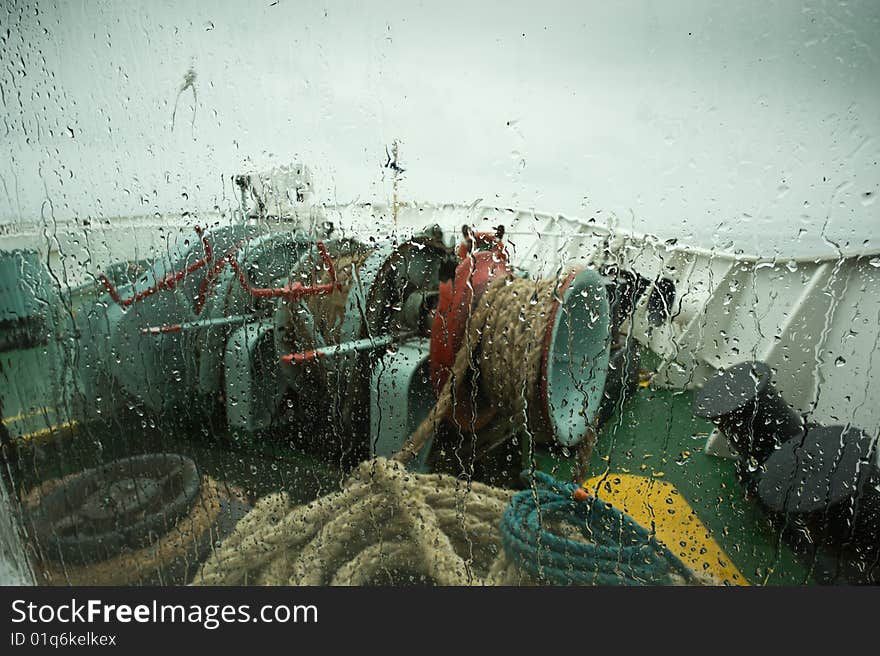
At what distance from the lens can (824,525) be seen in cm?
127

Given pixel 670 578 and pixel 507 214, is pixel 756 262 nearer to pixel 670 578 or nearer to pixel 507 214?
pixel 507 214

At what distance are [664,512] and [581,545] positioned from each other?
210 millimetres

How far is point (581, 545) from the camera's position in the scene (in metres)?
1.29

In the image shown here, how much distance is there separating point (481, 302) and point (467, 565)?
66cm

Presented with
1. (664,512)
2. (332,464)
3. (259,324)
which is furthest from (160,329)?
(664,512)

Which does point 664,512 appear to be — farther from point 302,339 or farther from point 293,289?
point 293,289

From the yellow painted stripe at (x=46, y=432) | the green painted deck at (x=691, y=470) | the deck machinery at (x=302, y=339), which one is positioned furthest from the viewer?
the yellow painted stripe at (x=46, y=432)

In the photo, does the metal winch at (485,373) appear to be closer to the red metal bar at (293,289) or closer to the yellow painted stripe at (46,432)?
the red metal bar at (293,289)

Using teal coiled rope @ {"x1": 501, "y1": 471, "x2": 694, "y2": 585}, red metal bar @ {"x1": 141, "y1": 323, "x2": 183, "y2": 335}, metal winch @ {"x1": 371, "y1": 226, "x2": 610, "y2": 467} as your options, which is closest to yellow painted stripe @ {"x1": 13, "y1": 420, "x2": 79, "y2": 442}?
red metal bar @ {"x1": 141, "y1": 323, "x2": 183, "y2": 335}

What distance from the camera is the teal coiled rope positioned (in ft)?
4.17

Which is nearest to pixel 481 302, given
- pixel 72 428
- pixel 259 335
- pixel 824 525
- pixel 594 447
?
pixel 594 447

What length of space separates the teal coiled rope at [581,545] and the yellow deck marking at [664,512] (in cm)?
3

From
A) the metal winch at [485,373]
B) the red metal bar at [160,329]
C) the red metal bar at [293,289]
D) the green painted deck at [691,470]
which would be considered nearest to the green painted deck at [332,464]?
the green painted deck at [691,470]

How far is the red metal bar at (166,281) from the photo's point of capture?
144cm
